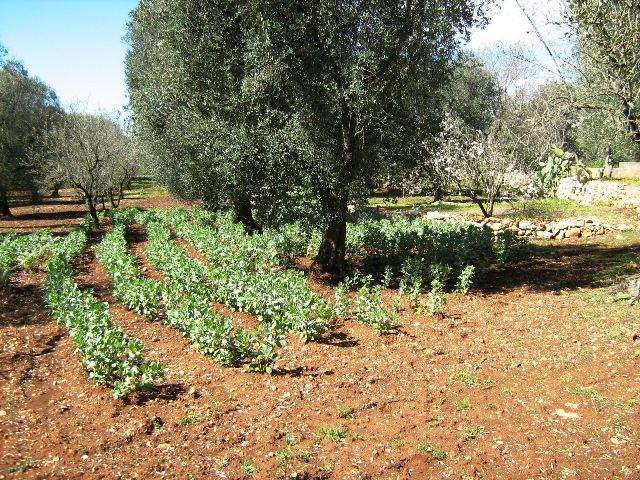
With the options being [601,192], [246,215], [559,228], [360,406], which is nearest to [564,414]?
[360,406]

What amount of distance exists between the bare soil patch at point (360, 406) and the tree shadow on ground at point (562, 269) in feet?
5.82

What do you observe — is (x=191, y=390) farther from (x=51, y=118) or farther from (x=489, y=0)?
(x=51, y=118)

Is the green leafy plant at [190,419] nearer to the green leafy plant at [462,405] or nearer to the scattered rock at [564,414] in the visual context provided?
the green leafy plant at [462,405]

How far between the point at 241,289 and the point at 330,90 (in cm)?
412

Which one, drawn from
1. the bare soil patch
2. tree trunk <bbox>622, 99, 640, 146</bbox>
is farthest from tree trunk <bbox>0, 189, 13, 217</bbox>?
tree trunk <bbox>622, 99, 640, 146</bbox>

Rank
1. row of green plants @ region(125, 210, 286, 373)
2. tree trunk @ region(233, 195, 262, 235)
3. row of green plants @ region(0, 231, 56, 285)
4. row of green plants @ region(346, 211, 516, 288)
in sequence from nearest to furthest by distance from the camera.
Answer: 1. row of green plants @ region(125, 210, 286, 373)
2. row of green plants @ region(346, 211, 516, 288)
3. row of green plants @ region(0, 231, 56, 285)
4. tree trunk @ region(233, 195, 262, 235)

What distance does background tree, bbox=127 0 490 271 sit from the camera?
9.08 meters

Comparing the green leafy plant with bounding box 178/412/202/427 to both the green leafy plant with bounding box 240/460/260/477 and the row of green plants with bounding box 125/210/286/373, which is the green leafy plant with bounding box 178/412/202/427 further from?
the row of green plants with bounding box 125/210/286/373

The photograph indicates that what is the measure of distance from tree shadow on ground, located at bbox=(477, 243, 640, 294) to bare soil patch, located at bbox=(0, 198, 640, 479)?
1774 millimetres

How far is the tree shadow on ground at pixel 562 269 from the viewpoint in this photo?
416 inches

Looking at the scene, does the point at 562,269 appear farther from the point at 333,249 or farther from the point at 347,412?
the point at 347,412

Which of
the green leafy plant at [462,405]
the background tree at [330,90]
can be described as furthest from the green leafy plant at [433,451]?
the background tree at [330,90]

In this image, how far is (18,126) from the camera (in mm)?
26844

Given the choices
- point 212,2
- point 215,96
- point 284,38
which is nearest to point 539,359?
point 284,38
